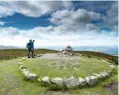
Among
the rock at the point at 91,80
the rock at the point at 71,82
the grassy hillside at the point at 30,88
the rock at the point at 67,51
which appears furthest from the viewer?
the rock at the point at 67,51

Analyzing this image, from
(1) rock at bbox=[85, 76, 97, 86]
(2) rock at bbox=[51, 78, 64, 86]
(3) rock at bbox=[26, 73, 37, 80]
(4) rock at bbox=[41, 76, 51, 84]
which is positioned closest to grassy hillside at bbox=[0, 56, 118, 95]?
(1) rock at bbox=[85, 76, 97, 86]

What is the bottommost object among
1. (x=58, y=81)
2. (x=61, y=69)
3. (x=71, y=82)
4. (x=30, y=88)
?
(x=30, y=88)

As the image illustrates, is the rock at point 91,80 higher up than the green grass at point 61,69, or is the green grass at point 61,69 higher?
the green grass at point 61,69

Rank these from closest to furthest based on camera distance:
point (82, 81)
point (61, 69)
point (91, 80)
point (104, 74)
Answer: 1. point (82, 81)
2. point (91, 80)
3. point (61, 69)
4. point (104, 74)

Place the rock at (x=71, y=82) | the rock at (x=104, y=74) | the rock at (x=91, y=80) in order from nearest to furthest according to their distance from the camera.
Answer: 1. the rock at (x=71, y=82)
2. the rock at (x=91, y=80)
3. the rock at (x=104, y=74)

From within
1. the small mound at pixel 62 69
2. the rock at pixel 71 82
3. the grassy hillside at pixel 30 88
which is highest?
the small mound at pixel 62 69

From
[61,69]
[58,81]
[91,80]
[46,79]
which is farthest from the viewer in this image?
[61,69]

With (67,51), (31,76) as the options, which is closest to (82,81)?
(31,76)

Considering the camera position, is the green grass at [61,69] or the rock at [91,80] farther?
the green grass at [61,69]

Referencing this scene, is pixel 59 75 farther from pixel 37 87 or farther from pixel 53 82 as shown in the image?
pixel 37 87

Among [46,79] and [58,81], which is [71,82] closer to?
[58,81]

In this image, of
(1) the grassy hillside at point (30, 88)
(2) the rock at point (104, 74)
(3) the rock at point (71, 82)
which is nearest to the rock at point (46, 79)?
(1) the grassy hillside at point (30, 88)

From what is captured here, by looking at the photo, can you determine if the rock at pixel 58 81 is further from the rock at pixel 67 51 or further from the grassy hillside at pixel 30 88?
the rock at pixel 67 51

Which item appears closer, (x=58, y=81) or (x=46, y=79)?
(x=58, y=81)
